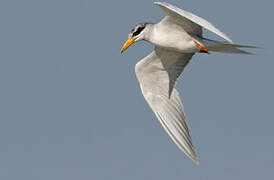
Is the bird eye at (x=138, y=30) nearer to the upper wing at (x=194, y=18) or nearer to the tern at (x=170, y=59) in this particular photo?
the tern at (x=170, y=59)

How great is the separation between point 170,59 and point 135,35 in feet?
5.41

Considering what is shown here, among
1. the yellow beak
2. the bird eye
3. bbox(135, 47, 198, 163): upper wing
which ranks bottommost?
bbox(135, 47, 198, 163): upper wing

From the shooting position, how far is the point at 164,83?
16.5 metres

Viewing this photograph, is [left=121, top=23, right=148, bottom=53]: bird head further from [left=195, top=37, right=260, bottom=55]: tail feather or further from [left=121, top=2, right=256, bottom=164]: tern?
[left=195, top=37, right=260, bottom=55]: tail feather

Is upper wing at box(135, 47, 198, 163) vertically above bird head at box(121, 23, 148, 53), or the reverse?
bird head at box(121, 23, 148, 53)

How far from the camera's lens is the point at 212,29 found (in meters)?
12.0

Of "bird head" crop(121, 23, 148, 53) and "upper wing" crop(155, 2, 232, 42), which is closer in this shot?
"upper wing" crop(155, 2, 232, 42)

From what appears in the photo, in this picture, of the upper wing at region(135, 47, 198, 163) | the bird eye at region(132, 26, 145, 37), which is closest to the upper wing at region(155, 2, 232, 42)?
the bird eye at region(132, 26, 145, 37)

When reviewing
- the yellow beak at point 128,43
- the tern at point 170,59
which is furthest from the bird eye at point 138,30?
the yellow beak at point 128,43

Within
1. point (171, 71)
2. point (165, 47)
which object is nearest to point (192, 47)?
point (165, 47)

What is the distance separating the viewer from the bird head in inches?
588

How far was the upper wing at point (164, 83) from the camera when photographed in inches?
628

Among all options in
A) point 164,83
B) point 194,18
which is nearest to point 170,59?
point 164,83

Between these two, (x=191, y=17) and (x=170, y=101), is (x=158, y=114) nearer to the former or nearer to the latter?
(x=170, y=101)
